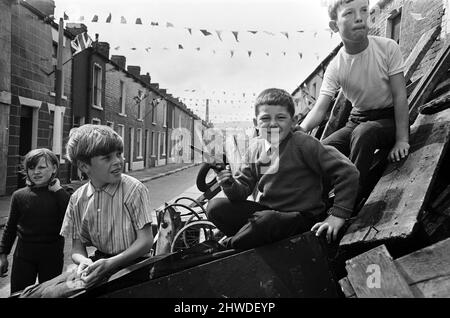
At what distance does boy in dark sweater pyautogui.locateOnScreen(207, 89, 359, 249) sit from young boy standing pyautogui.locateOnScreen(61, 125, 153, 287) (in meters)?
0.42

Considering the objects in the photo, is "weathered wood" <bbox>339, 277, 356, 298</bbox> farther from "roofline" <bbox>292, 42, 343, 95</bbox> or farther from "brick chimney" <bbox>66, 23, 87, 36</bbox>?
"brick chimney" <bbox>66, 23, 87, 36</bbox>

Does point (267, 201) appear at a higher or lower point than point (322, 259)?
higher

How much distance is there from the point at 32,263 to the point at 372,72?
2.87 metres

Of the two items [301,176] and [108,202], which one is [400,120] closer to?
[301,176]

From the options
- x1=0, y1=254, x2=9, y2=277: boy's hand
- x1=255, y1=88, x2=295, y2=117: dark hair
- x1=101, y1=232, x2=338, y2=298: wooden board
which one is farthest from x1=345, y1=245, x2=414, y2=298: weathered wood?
x1=0, y1=254, x2=9, y2=277: boy's hand

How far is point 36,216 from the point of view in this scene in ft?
10.1

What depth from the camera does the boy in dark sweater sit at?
220 centimetres

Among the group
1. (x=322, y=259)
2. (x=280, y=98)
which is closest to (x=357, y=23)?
(x=280, y=98)

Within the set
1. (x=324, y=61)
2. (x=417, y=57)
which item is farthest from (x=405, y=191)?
(x=324, y=61)

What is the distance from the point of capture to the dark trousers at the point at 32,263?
3.00 m

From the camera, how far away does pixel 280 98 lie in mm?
2346

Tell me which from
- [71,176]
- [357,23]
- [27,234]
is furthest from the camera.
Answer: [71,176]

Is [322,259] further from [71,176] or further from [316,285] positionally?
[71,176]
